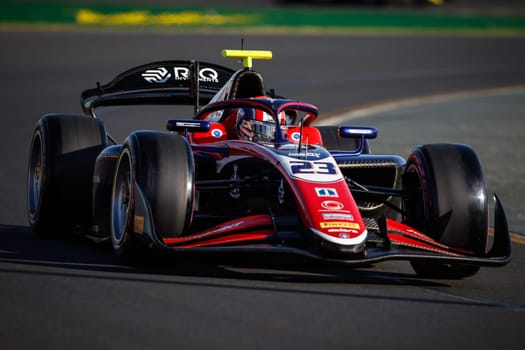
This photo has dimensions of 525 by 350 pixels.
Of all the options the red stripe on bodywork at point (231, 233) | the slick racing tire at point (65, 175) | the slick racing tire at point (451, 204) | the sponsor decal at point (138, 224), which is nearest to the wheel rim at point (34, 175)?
the slick racing tire at point (65, 175)

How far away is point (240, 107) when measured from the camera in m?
9.23

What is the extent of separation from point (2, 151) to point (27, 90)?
8497mm

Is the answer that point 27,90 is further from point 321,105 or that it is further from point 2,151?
point 2,151

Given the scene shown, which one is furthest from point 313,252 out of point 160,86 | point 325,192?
point 160,86

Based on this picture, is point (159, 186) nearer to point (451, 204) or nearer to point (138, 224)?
point (138, 224)

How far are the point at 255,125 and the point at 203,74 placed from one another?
8.63 ft

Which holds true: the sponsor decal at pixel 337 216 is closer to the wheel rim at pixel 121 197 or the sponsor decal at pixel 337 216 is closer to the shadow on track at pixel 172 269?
the shadow on track at pixel 172 269

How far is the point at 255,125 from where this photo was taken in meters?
9.20

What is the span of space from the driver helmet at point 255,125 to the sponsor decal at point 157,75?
7.89 feet

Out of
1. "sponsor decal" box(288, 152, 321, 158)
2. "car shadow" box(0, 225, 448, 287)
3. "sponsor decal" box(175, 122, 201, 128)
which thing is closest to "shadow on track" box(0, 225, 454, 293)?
"car shadow" box(0, 225, 448, 287)

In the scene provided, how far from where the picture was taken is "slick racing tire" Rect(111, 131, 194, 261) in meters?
7.66

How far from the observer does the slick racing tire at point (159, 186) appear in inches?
302

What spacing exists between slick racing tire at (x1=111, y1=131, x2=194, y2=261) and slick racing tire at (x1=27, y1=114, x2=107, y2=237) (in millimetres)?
1444

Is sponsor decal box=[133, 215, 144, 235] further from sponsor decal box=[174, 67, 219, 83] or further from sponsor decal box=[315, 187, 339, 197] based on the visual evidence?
sponsor decal box=[174, 67, 219, 83]
